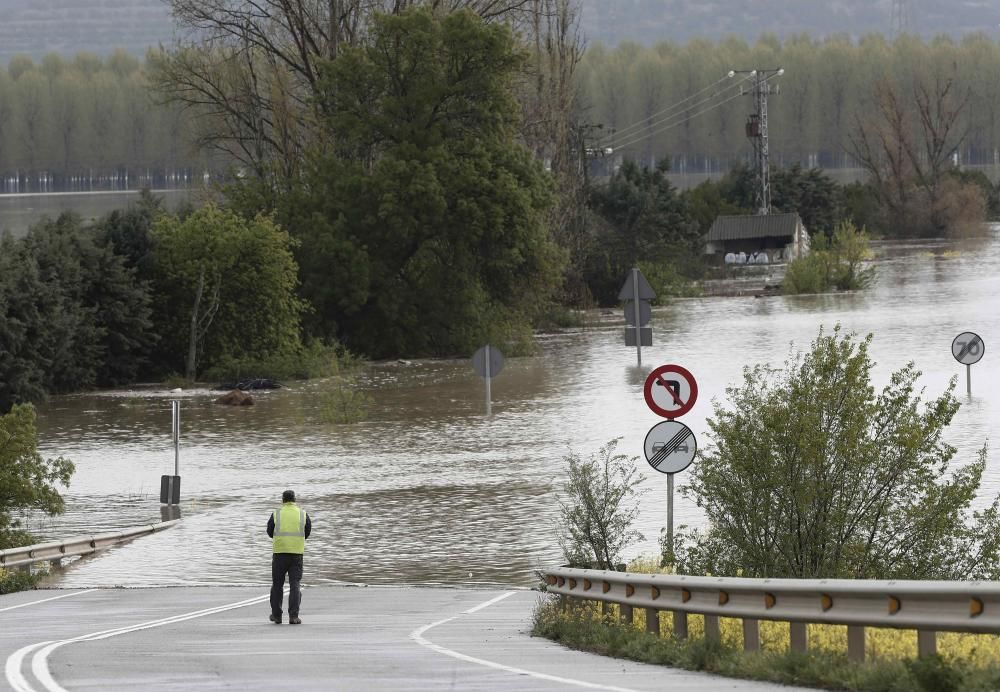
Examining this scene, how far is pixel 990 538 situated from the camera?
16219mm

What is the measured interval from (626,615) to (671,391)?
5546 millimetres

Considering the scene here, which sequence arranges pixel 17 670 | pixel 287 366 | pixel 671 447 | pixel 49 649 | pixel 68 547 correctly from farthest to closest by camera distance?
pixel 287 366 → pixel 68 547 → pixel 671 447 → pixel 49 649 → pixel 17 670

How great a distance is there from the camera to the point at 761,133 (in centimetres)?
10894

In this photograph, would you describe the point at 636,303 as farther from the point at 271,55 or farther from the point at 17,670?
the point at 17,670

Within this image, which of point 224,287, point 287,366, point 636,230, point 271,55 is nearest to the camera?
point 287,366

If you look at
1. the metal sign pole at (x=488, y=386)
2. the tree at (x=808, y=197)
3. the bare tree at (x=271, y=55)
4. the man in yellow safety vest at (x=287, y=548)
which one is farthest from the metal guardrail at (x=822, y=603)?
the tree at (x=808, y=197)

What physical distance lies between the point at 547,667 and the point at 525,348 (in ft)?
161

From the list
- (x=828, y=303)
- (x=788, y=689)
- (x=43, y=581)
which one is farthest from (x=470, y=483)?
(x=828, y=303)

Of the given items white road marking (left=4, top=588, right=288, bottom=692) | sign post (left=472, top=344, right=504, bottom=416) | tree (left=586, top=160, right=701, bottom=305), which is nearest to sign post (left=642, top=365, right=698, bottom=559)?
white road marking (left=4, top=588, right=288, bottom=692)

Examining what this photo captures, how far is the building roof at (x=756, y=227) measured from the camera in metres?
120

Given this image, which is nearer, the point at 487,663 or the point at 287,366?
the point at 487,663

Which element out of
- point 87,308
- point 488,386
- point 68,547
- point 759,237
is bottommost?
point 68,547

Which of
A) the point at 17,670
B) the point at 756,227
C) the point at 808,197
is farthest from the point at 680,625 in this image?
the point at 808,197

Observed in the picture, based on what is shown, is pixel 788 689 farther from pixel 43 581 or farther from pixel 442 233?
pixel 442 233
